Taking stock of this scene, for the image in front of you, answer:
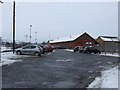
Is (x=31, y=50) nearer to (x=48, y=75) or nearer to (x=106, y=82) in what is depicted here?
(x=48, y=75)

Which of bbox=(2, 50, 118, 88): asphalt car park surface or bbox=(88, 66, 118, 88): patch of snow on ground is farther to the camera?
bbox=(2, 50, 118, 88): asphalt car park surface

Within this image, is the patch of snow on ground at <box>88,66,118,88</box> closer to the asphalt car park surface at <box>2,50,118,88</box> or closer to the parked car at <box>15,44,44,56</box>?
the asphalt car park surface at <box>2,50,118,88</box>

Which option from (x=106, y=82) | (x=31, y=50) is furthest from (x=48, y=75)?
(x=31, y=50)

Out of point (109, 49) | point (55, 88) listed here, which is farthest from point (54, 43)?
point (55, 88)

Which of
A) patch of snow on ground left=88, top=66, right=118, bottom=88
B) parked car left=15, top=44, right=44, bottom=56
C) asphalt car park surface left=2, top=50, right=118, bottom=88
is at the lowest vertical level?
asphalt car park surface left=2, top=50, right=118, bottom=88

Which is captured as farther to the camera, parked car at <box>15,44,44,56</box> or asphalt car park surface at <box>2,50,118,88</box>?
parked car at <box>15,44,44,56</box>

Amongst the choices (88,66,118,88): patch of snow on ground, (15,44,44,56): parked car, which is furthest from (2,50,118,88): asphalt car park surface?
(15,44,44,56): parked car

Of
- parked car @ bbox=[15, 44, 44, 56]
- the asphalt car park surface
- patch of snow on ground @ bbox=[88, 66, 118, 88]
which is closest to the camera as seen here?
patch of snow on ground @ bbox=[88, 66, 118, 88]

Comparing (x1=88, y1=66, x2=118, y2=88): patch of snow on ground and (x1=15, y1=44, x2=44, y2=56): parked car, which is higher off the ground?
(x1=15, y1=44, x2=44, y2=56): parked car

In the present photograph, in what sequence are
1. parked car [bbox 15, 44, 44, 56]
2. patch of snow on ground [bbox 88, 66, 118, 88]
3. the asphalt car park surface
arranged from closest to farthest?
patch of snow on ground [bbox 88, 66, 118, 88]
the asphalt car park surface
parked car [bbox 15, 44, 44, 56]

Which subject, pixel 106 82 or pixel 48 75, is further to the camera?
pixel 48 75

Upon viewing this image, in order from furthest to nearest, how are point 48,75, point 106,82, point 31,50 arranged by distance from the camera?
point 31,50
point 48,75
point 106,82

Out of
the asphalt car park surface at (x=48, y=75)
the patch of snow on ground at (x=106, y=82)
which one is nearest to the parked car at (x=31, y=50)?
the asphalt car park surface at (x=48, y=75)

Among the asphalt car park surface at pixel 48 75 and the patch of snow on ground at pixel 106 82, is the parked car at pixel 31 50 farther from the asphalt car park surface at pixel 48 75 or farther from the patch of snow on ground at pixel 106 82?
the patch of snow on ground at pixel 106 82
